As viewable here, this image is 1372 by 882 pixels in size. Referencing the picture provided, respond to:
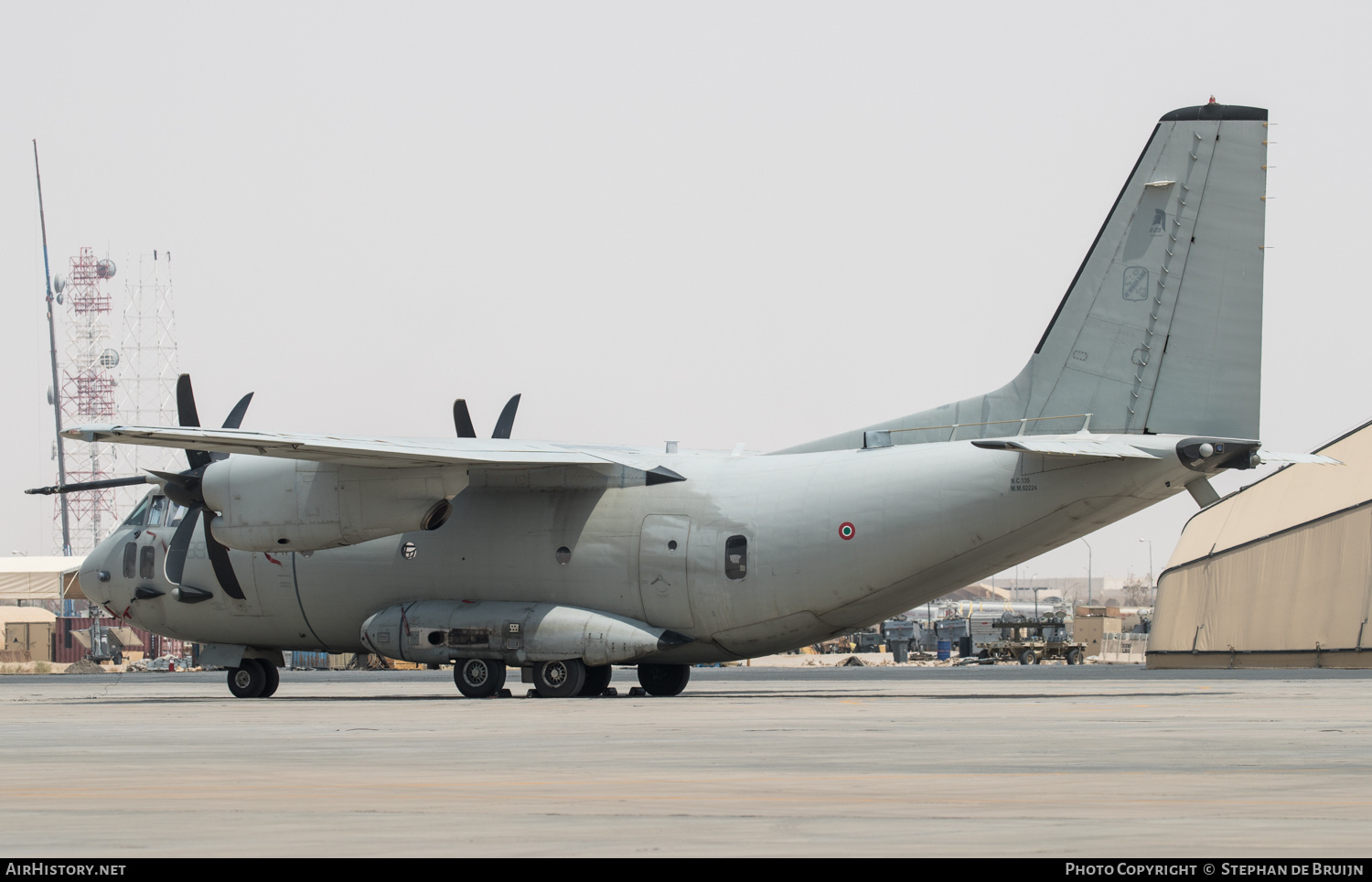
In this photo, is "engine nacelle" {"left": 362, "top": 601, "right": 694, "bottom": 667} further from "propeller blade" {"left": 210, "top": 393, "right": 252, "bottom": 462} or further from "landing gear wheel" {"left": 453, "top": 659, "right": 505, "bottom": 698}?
"propeller blade" {"left": 210, "top": 393, "right": 252, "bottom": 462}

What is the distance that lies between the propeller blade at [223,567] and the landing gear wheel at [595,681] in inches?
287

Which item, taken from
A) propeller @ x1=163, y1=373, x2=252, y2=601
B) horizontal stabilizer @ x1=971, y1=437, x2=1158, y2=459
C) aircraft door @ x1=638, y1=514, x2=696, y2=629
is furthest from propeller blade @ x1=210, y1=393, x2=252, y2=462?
horizontal stabilizer @ x1=971, y1=437, x2=1158, y2=459

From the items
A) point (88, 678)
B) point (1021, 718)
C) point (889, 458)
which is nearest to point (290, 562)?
point (889, 458)

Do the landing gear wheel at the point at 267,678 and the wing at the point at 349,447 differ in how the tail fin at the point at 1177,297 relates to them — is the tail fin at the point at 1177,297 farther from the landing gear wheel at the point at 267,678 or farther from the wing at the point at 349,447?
the landing gear wheel at the point at 267,678

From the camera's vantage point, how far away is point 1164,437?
81.7 feet

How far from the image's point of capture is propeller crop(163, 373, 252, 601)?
29.2m

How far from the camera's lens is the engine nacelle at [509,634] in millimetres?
28078

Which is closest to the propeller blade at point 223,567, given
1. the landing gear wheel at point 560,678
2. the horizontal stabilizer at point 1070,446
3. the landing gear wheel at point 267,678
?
the landing gear wheel at point 267,678

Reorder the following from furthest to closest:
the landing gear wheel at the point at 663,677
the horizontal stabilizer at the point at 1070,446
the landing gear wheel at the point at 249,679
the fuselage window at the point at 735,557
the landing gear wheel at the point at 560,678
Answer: the landing gear wheel at the point at 249,679 < the landing gear wheel at the point at 663,677 < the landing gear wheel at the point at 560,678 < the fuselage window at the point at 735,557 < the horizontal stabilizer at the point at 1070,446

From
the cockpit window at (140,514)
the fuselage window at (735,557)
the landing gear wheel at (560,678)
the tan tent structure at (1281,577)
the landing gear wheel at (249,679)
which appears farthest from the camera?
the tan tent structure at (1281,577)

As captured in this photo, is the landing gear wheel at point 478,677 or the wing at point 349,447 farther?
the landing gear wheel at point 478,677
